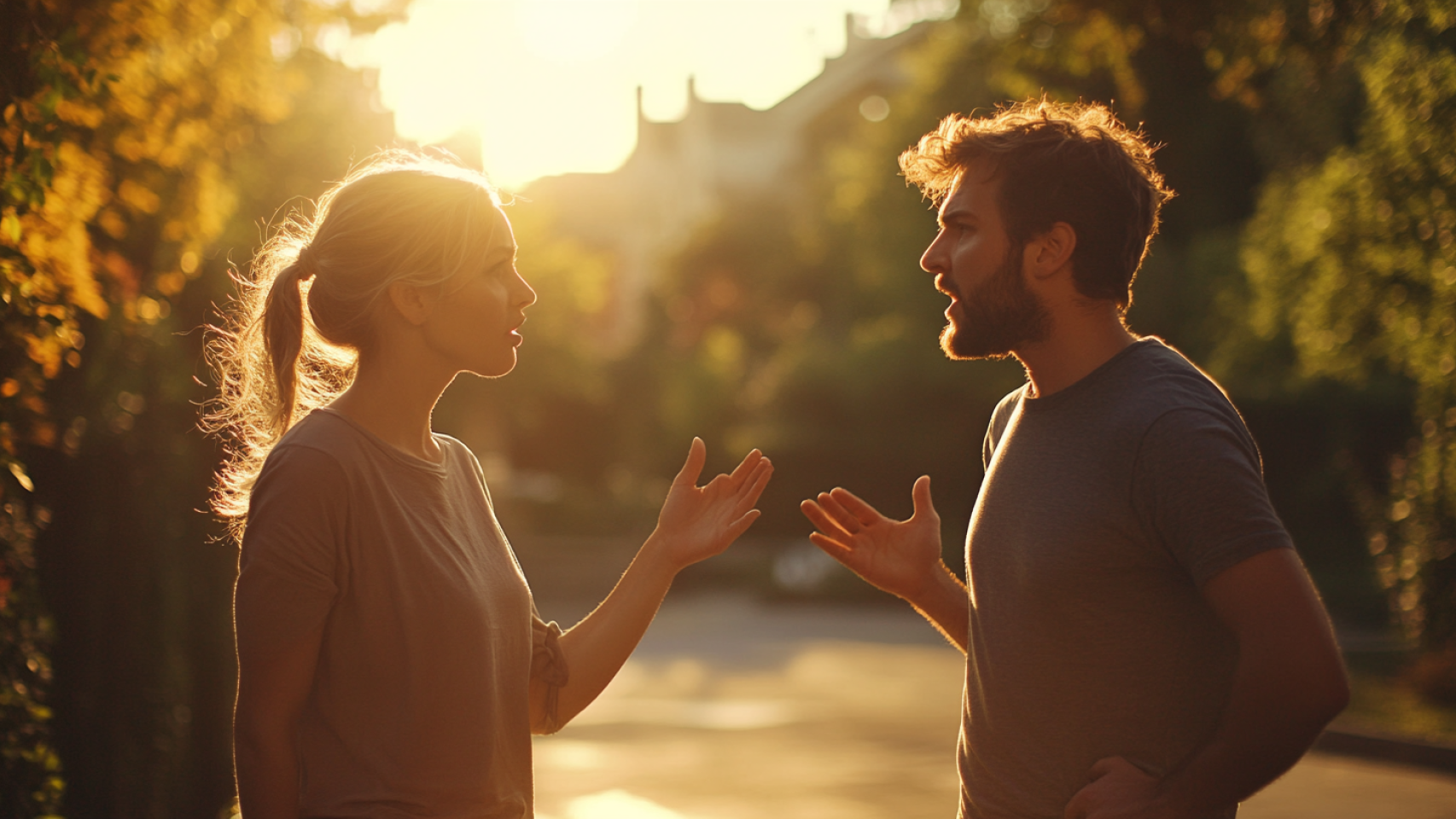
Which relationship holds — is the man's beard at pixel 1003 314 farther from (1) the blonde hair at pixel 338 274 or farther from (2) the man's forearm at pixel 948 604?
(1) the blonde hair at pixel 338 274

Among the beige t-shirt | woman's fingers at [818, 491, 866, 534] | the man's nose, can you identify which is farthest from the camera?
woman's fingers at [818, 491, 866, 534]

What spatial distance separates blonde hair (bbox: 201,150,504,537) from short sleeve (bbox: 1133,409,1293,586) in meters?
1.42

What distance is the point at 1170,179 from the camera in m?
29.2

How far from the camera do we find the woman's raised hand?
3211 mm

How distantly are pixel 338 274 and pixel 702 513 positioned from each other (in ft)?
3.63

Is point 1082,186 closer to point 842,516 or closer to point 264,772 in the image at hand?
point 842,516

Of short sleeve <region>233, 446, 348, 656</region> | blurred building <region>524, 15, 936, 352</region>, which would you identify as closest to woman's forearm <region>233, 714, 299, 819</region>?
short sleeve <region>233, 446, 348, 656</region>

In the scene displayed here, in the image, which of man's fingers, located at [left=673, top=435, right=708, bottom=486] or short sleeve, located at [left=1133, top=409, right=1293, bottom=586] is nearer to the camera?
short sleeve, located at [left=1133, top=409, right=1293, bottom=586]

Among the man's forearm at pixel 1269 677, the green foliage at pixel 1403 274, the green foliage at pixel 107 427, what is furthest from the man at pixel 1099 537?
the green foliage at pixel 1403 274

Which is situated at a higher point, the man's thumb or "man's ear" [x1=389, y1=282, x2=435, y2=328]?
"man's ear" [x1=389, y1=282, x2=435, y2=328]

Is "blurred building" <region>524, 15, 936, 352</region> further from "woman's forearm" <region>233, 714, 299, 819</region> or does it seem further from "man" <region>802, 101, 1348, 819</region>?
"woman's forearm" <region>233, 714, 299, 819</region>

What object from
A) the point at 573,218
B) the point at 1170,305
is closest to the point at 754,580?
the point at 1170,305

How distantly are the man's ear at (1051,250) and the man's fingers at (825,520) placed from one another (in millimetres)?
842

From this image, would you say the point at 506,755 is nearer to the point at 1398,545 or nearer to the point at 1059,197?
the point at 1059,197
